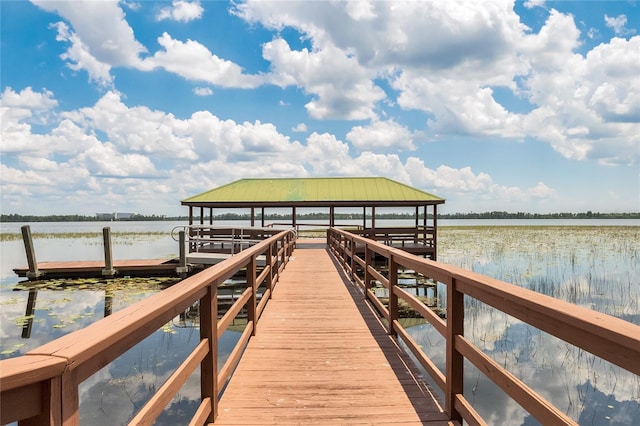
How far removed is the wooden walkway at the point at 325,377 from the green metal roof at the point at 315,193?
48.3ft

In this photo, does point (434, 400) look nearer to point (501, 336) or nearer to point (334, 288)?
point (334, 288)

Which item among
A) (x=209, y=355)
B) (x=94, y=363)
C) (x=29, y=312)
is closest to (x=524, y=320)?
(x=94, y=363)

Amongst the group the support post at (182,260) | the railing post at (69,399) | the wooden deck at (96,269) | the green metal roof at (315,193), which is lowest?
the wooden deck at (96,269)

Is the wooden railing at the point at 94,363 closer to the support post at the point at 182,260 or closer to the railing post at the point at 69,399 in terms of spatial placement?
the railing post at the point at 69,399

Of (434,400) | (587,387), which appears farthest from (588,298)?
(434,400)

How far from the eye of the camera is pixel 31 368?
1.15 metres

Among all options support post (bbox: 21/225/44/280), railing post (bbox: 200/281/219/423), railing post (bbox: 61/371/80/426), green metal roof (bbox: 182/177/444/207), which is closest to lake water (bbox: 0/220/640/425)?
support post (bbox: 21/225/44/280)

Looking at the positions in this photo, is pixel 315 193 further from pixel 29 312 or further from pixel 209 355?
pixel 209 355

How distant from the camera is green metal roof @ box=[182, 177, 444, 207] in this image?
20891 millimetres

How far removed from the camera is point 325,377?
3871 millimetres

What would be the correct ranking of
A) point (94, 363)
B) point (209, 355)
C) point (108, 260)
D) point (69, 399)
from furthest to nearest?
point (108, 260) → point (209, 355) → point (94, 363) → point (69, 399)

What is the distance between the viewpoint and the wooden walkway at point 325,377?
10.2 feet

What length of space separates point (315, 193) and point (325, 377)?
61.6 feet

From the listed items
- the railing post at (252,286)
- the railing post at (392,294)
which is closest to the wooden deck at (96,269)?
the railing post at (252,286)
